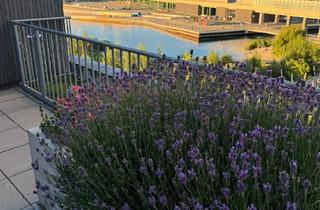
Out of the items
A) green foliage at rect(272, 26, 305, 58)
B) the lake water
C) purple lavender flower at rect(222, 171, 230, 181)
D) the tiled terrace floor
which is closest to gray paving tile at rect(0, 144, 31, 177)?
the tiled terrace floor

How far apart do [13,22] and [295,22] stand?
203ft

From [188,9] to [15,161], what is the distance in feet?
243

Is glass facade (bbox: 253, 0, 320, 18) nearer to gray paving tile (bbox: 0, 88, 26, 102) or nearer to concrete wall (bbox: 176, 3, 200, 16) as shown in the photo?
concrete wall (bbox: 176, 3, 200, 16)

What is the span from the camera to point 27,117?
427 centimetres

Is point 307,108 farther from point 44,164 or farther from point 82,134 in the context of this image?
point 44,164

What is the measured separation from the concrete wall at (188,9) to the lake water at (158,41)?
16.2m

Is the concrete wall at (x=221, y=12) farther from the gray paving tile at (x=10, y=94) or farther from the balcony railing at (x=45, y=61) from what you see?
the gray paving tile at (x=10, y=94)

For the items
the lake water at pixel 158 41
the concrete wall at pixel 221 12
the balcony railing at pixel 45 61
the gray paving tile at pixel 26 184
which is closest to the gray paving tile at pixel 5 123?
the balcony railing at pixel 45 61

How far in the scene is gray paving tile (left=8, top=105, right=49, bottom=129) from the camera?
13.3 ft

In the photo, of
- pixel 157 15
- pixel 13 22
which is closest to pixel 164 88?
pixel 13 22

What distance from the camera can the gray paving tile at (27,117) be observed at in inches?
160

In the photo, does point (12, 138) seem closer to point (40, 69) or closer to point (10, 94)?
point (40, 69)

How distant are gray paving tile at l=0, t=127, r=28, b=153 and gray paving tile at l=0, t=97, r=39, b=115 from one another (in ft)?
2.06

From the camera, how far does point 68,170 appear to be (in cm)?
170
